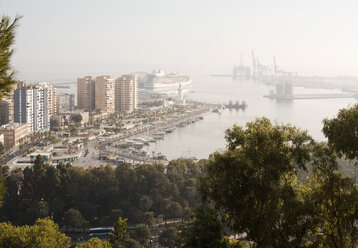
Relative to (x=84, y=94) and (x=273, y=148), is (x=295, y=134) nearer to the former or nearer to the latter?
(x=273, y=148)

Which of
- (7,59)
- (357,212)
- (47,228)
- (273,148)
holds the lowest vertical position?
(47,228)

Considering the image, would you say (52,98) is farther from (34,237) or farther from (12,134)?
(34,237)

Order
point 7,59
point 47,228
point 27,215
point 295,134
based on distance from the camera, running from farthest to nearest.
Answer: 1. point 27,215
2. point 47,228
3. point 295,134
4. point 7,59

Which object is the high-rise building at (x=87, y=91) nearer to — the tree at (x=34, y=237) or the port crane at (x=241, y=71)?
the tree at (x=34, y=237)

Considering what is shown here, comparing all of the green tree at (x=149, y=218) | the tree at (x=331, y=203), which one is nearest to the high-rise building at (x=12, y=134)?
the green tree at (x=149, y=218)

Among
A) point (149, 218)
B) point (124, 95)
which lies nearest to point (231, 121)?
point (124, 95)

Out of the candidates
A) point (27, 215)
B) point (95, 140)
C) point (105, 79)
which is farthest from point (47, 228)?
point (105, 79)
